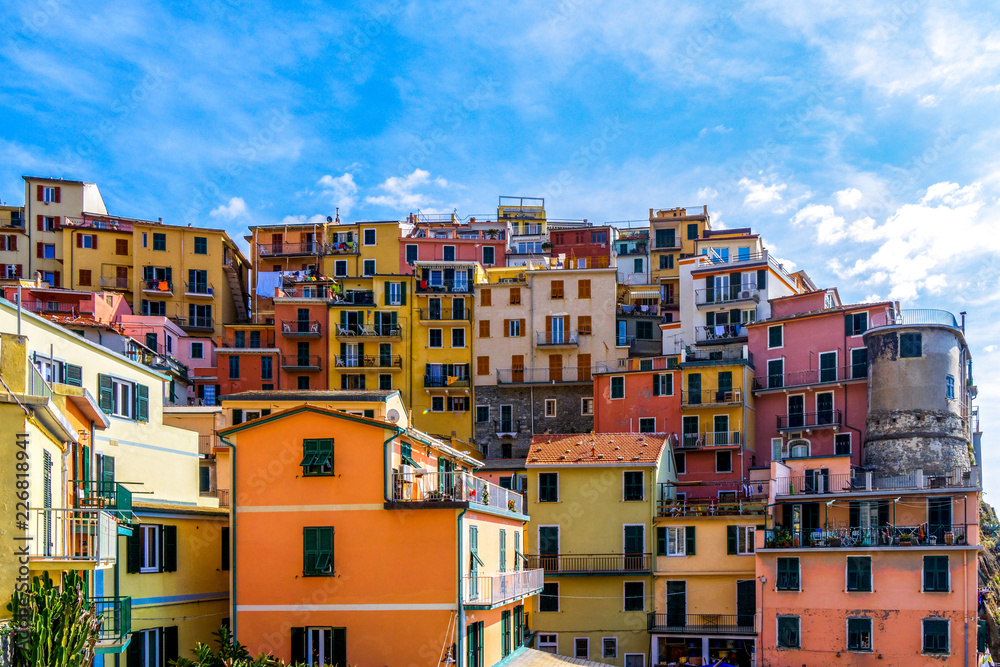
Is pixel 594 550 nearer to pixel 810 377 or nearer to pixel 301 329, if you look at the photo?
pixel 810 377

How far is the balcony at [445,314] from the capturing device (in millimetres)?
Result: 73250

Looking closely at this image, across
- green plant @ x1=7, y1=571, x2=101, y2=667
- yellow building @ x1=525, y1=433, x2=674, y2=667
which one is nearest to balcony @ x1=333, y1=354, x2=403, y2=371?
yellow building @ x1=525, y1=433, x2=674, y2=667

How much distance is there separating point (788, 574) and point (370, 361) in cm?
3671

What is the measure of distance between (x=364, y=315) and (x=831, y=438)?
3449 centimetres

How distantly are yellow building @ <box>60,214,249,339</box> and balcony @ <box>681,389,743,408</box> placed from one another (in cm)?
3961

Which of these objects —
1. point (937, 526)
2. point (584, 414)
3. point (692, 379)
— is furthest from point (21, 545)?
point (584, 414)

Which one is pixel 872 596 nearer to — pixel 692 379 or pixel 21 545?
pixel 692 379

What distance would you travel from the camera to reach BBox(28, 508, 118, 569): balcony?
63.7 ft

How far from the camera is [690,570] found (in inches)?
1960

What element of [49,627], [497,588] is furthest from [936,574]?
[49,627]

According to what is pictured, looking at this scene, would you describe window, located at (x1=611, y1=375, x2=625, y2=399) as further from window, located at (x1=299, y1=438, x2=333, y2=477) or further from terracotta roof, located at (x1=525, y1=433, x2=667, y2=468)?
window, located at (x1=299, y1=438, x2=333, y2=477)

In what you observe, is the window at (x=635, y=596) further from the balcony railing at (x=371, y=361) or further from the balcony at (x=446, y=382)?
the balcony railing at (x=371, y=361)

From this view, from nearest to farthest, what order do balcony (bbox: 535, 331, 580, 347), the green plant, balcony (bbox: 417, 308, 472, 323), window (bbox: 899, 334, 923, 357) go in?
the green plant → window (bbox: 899, 334, 923, 357) → balcony (bbox: 535, 331, 580, 347) → balcony (bbox: 417, 308, 472, 323)

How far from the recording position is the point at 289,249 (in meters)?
84.6
